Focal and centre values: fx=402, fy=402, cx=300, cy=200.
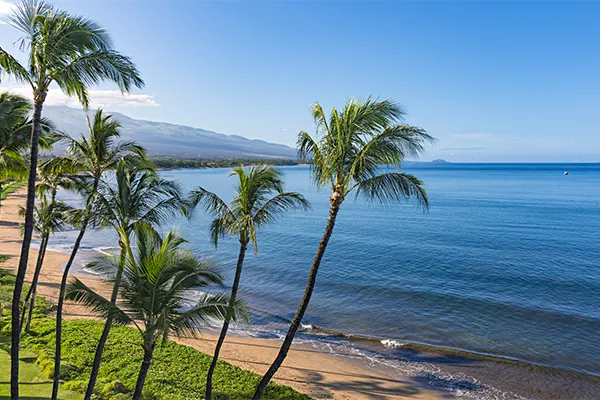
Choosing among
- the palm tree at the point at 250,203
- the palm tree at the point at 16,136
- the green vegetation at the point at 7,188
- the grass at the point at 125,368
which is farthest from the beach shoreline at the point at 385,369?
the palm tree at the point at 16,136

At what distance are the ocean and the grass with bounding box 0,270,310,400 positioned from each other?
4.80 metres

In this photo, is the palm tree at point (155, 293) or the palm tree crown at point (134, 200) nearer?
the palm tree at point (155, 293)

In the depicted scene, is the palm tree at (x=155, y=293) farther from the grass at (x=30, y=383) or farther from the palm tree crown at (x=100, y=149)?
the grass at (x=30, y=383)

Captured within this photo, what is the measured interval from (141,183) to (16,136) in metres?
5.03

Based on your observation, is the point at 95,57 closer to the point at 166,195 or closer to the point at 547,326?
the point at 166,195

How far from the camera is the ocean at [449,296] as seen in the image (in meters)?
19.2

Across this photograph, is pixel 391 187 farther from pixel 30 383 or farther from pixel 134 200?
pixel 30 383

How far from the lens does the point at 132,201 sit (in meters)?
10.9

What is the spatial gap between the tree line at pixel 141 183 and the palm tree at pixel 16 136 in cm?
4

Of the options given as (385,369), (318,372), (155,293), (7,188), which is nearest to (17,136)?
(155,293)

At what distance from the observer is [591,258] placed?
36.8 m

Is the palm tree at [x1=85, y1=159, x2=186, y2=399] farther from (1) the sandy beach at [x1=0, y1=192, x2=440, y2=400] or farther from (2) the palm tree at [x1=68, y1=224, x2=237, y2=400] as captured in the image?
(1) the sandy beach at [x1=0, y1=192, x2=440, y2=400]

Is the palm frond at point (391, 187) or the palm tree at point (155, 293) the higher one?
the palm frond at point (391, 187)

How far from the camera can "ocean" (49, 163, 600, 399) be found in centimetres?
1920
